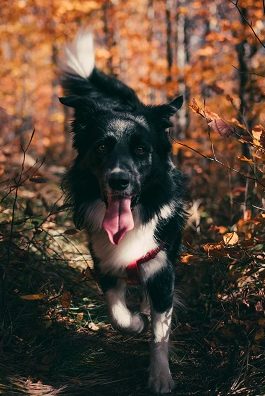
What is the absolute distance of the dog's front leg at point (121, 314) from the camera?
10.5 feet

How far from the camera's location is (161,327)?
10.2 ft

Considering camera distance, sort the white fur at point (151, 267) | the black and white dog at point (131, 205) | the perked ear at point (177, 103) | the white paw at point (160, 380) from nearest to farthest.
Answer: the white paw at point (160, 380), the black and white dog at point (131, 205), the white fur at point (151, 267), the perked ear at point (177, 103)

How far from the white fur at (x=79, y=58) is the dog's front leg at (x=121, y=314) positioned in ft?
6.72

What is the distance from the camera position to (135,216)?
3.27m

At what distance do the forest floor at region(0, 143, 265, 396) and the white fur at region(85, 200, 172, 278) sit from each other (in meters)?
0.17

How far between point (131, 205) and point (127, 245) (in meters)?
0.31

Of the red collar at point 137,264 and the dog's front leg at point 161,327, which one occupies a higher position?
the red collar at point 137,264

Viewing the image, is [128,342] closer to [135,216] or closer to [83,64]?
[135,216]

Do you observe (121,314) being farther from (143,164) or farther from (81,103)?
(81,103)

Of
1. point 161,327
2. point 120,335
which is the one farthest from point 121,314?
point 120,335

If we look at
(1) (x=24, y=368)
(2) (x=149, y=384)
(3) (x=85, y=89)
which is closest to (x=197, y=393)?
(2) (x=149, y=384)

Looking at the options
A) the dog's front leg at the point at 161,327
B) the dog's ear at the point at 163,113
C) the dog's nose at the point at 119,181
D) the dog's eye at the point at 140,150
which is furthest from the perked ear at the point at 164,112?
the dog's front leg at the point at 161,327

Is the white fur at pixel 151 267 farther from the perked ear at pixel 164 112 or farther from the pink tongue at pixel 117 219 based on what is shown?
the perked ear at pixel 164 112

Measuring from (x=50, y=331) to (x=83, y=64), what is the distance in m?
2.34
